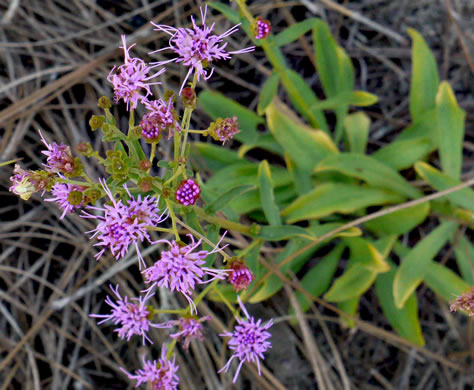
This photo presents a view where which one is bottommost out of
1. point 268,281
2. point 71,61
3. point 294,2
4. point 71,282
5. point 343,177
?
point 268,281

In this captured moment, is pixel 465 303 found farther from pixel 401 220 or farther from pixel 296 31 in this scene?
pixel 296 31

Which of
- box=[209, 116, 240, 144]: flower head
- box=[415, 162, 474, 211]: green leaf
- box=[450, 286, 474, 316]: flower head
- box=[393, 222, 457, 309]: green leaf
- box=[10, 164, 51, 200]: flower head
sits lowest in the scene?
box=[393, 222, 457, 309]: green leaf

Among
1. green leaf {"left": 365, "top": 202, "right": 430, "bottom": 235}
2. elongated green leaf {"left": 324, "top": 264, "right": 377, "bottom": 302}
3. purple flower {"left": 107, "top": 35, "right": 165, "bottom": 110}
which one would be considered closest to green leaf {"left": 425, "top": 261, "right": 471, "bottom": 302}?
green leaf {"left": 365, "top": 202, "right": 430, "bottom": 235}

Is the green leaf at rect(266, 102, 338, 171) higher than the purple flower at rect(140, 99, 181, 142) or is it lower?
lower

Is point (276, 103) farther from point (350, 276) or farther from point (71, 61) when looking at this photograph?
point (71, 61)

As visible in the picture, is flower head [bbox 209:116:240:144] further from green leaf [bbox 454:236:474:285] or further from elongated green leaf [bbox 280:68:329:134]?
green leaf [bbox 454:236:474:285]

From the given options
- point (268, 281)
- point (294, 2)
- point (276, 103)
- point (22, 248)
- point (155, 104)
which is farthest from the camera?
point (294, 2)

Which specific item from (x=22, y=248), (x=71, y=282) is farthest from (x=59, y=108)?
(x=71, y=282)

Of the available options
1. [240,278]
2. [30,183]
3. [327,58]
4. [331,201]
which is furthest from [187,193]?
[327,58]
